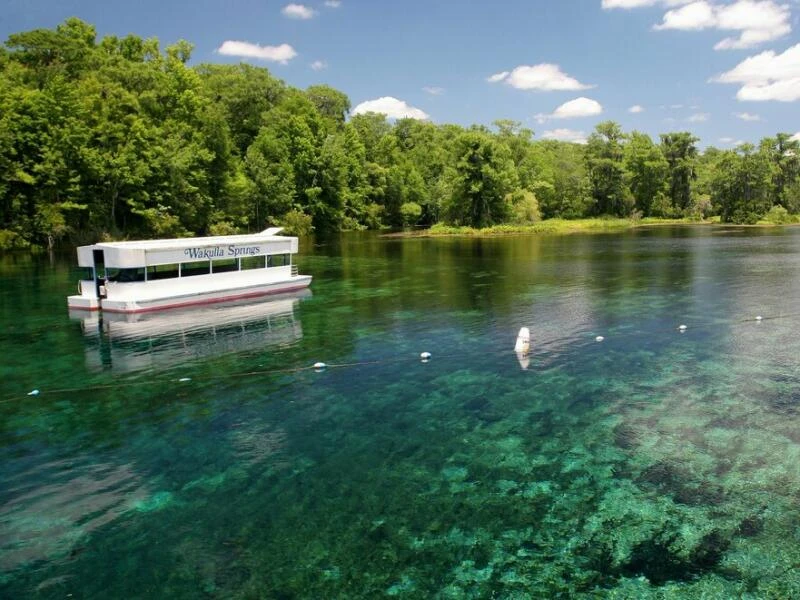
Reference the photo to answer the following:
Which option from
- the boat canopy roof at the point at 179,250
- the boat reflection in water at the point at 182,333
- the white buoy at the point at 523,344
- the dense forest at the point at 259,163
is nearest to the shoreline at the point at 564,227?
the dense forest at the point at 259,163

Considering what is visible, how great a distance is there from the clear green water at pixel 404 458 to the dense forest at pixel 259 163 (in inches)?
2085

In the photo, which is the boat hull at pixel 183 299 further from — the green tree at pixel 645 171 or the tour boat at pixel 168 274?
the green tree at pixel 645 171

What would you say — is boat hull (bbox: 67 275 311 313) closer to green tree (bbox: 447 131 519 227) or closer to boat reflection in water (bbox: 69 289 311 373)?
boat reflection in water (bbox: 69 289 311 373)

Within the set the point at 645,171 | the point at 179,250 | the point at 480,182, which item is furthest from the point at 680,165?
the point at 179,250

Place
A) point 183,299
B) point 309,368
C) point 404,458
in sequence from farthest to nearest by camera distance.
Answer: point 183,299
point 309,368
point 404,458

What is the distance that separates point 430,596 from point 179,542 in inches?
209

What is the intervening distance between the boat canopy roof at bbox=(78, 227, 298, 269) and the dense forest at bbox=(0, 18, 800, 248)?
45274mm

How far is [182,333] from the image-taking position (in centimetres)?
3134

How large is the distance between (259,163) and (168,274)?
76.1 meters

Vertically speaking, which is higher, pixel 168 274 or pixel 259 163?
pixel 259 163

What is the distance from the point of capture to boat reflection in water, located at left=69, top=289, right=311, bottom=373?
26.6 m

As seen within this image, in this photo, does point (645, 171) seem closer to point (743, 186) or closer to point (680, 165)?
point (680, 165)

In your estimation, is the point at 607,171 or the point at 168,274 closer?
the point at 168,274

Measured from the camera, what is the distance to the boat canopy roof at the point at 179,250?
35.2 meters
